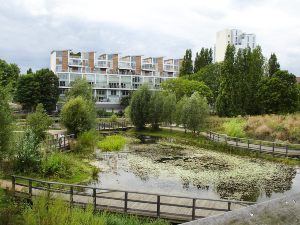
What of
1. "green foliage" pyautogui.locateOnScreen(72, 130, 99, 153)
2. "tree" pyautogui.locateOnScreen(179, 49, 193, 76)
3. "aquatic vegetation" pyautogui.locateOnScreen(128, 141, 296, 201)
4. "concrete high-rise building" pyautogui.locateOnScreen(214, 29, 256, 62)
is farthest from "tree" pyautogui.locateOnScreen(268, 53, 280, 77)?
"concrete high-rise building" pyautogui.locateOnScreen(214, 29, 256, 62)

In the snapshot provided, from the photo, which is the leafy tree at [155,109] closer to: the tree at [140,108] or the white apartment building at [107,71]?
the tree at [140,108]

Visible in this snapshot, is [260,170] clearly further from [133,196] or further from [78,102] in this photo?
[78,102]

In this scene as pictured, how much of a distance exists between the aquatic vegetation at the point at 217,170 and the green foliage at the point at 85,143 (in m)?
3.95

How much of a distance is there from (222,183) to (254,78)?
1602 inches

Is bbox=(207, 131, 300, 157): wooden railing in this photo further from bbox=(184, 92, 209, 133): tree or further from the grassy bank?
bbox=(184, 92, 209, 133): tree

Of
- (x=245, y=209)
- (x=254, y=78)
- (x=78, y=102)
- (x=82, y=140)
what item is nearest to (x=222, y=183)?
(x=82, y=140)

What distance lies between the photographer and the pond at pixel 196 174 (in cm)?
2052

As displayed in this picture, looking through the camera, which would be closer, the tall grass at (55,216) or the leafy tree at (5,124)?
the tall grass at (55,216)

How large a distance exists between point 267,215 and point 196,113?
42574 millimetres

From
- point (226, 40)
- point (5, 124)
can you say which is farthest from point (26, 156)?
point (226, 40)

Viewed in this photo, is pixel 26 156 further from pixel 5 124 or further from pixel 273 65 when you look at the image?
pixel 273 65

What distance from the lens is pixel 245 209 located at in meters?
2.08

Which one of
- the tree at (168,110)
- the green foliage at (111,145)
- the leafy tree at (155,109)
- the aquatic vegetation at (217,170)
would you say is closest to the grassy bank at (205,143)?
the aquatic vegetation at (217,170)

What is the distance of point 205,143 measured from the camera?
1550 inches
